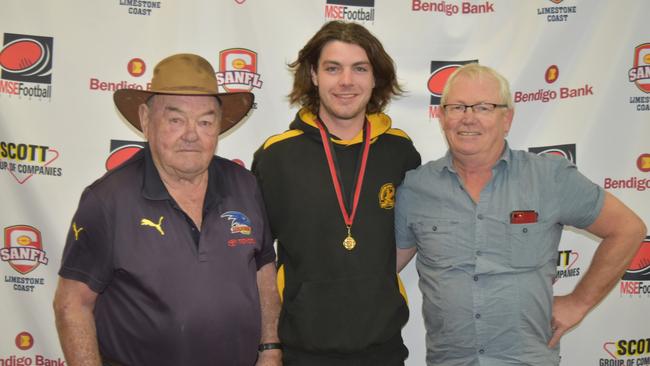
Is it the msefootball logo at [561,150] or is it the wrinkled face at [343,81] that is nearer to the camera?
the wrinkled face at [343,81]

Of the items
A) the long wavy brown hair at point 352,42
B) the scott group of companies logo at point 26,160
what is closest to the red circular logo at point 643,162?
the long wavy brown hair at point 352,42

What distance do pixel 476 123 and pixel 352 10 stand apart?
119 centimetres

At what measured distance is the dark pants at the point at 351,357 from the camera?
2.17 m

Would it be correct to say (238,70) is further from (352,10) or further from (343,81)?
(343,81)

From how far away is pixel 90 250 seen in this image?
1.84 meters

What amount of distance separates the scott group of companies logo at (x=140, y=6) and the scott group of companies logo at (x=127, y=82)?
0.79ft

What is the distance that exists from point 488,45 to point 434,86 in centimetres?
37

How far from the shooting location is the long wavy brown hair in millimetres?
2348

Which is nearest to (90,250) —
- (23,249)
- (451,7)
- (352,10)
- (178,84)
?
(178,84)

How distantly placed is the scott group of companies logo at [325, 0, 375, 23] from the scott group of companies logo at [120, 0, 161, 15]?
0.91 m

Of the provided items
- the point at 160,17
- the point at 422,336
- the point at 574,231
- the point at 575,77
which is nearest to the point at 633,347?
the point at 574,231

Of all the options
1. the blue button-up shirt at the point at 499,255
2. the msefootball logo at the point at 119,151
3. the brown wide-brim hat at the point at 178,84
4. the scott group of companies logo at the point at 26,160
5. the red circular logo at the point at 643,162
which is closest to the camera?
the brown wide-brim hat at the point at 178,84

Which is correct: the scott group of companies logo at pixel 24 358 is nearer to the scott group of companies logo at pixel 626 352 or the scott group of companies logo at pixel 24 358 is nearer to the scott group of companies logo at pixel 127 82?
the scott group of companies logo at pixel 127 82

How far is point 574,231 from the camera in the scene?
316 centimetres
